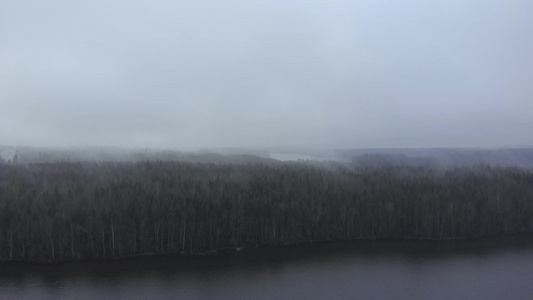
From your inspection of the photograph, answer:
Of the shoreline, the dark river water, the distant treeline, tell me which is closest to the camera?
the dark river water

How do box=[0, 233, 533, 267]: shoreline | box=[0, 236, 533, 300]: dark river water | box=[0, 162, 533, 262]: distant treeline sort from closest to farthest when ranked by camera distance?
box=[0, 236, 533, 300]: dark river water → box=[0, 233, 533, 267]: shoreline → box=[0, 162, 533, 262]: distant treeline

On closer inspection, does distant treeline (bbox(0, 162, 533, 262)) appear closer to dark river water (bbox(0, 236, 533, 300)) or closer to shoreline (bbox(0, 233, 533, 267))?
shoreline (bbox(0, 233, 533, 267))

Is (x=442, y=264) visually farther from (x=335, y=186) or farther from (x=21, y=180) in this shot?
(x=21, y=180)

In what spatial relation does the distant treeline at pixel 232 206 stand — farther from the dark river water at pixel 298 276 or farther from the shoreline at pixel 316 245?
the dark river water at pixel 298 276

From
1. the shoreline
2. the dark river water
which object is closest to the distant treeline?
the shoreline

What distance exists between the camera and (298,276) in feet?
47.8

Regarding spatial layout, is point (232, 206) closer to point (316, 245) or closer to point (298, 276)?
point (316, 245)

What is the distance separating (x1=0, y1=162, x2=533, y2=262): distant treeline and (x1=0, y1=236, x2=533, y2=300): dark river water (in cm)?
Result: 107

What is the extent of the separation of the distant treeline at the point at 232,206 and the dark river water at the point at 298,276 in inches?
42.2

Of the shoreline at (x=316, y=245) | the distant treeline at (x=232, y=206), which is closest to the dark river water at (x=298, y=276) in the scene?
the shoreline at (x=316, y=245)

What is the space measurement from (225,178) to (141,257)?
5797 mm

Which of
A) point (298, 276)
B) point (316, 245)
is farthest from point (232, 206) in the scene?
point (298, 276)

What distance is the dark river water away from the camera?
12.7 metres

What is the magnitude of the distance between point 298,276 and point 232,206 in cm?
518
